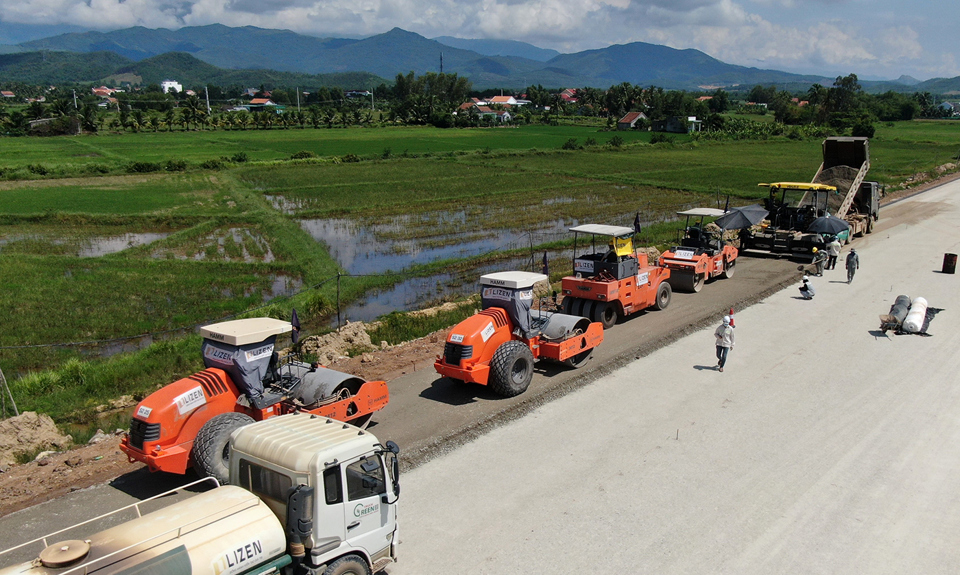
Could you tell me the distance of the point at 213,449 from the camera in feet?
28.1

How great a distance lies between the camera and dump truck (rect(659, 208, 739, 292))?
19.5m

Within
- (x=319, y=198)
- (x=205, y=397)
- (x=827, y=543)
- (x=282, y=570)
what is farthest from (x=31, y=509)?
(x=319, y=198)

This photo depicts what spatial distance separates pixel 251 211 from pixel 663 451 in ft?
95.0

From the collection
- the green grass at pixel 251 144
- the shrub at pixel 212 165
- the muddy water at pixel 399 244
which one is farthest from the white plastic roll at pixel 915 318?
the green grass at pixel 251 144

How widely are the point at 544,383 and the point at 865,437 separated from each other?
558cm

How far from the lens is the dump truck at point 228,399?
341 inches

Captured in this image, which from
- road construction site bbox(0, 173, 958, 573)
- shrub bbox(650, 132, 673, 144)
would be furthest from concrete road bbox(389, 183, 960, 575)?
shrub bbox(650, 132, 673, 144)

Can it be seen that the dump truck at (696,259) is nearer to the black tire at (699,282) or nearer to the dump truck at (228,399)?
the black tire at (699,282)

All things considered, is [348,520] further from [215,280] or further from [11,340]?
[215,280]

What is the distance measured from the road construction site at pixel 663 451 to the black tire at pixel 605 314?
49cm

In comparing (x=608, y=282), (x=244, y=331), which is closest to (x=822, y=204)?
(x=608, y=282)

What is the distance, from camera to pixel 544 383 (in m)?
13.1

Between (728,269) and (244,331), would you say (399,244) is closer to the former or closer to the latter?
(728,269)

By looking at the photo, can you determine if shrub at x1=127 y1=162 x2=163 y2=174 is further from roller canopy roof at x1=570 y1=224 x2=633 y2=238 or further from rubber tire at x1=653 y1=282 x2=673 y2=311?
rubber tire at x1=653 y1=282 x2=673 y2=311
